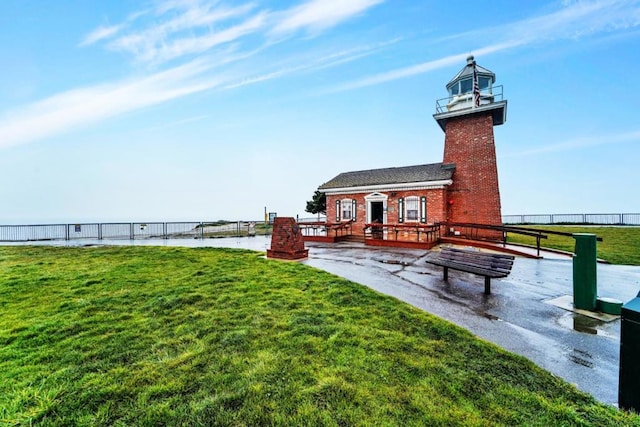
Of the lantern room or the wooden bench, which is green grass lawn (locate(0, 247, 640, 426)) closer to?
the wooden bench

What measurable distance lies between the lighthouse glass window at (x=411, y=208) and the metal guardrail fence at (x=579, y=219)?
2352cm

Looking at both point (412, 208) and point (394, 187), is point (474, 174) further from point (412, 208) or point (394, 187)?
point (394, 187)

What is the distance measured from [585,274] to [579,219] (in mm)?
36012

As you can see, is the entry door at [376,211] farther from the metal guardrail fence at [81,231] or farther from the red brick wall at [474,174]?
the metal guardrail fence at [81,231]

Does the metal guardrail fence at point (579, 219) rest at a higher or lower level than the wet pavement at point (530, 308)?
higher

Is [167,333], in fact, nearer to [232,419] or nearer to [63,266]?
[232,419]

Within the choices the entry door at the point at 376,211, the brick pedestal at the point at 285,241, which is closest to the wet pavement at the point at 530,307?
the brick pedestal at the point at 285,241

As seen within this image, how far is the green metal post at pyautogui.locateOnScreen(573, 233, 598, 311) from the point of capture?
4.79 meters

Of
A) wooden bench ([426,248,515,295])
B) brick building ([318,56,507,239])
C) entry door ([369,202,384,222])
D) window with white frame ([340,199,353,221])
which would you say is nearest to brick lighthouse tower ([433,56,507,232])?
brick building ([318,56,507,239])

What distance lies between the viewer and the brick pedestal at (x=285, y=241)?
9594 millimetres

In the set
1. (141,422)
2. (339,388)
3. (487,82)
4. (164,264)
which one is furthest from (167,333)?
(487,82)

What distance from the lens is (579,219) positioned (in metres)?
31.2

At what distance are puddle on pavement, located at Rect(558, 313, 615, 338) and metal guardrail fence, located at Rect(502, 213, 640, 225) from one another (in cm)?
3340

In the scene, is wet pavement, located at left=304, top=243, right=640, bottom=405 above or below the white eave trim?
below
